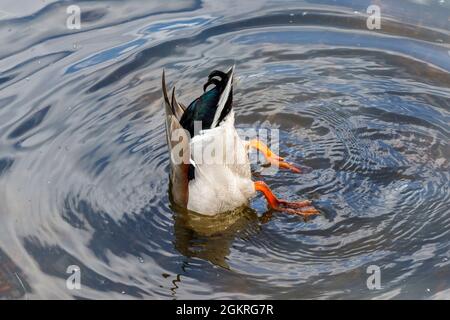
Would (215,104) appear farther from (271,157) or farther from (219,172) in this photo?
(271,157)

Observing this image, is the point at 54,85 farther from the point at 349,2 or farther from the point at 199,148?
the point at 349,2

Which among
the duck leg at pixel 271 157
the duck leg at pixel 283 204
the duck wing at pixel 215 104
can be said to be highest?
the duck wing at pixel 215 104

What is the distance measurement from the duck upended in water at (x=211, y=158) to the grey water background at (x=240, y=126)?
0.14 meters

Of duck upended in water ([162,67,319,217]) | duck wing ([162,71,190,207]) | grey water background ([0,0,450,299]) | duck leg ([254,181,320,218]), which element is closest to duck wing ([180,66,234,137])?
duck upended in water ([162,67,319,217])

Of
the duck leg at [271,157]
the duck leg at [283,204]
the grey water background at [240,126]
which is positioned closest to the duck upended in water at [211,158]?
the duck leg at [283,204]

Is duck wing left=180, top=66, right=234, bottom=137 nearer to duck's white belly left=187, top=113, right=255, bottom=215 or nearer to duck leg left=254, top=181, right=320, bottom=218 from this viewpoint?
duck's white belly left=187, top=113, right=255, bottom=215

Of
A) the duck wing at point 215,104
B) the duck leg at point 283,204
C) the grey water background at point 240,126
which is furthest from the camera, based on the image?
the duck leg at point 283,204

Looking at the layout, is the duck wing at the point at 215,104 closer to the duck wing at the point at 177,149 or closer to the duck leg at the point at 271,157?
the duck wing at the point at 177,149

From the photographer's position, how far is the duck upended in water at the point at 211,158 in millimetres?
5332

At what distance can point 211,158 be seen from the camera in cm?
547

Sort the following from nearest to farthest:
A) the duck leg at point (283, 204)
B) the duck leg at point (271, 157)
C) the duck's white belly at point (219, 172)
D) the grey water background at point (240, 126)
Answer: the grey water background at point (240, 126), the duck's white belly at point (219, 172), the duck leg at point (283, 204), the duck leg at point (271, 157)

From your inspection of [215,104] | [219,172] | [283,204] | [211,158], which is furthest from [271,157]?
[215,104]

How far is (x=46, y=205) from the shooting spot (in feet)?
19.0
